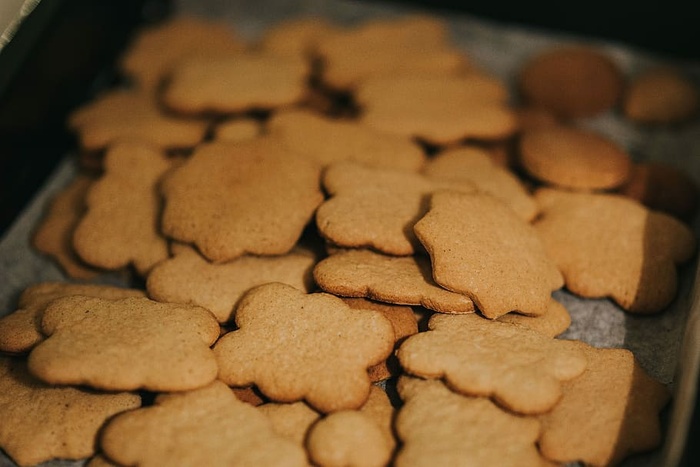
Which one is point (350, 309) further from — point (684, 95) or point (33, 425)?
point (684, 95)

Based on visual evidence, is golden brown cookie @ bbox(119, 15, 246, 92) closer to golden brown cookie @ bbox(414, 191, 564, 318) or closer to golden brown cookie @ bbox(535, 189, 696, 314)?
golden brown cookie @ bbox(414, 191, 564, 318)

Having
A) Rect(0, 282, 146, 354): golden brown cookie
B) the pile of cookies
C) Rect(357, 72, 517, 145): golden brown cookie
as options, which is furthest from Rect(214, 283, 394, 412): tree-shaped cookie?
Rect(357, 72, 517, 145): golden brown cookie

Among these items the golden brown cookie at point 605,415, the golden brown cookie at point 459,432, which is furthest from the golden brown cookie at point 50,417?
the golden brown cookie at point 605,415

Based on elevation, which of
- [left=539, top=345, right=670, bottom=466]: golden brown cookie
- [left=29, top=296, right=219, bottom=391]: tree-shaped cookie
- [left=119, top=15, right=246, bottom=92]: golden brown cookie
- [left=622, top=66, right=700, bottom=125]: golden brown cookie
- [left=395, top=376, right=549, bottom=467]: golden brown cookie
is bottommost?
[left=539, top=345, right=670, bottom=466]: golden brown cookie

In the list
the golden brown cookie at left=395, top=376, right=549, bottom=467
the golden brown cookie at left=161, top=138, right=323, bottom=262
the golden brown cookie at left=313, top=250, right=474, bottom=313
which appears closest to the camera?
the golden brown cookie at left=395, top=376, right=549, bottom=467

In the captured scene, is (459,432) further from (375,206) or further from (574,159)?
(574,159)

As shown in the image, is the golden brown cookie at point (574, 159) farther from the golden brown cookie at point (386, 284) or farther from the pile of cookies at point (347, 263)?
the golden brown cookie at point (386, 284)

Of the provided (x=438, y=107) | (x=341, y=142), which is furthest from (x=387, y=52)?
(x=341, y=142)
